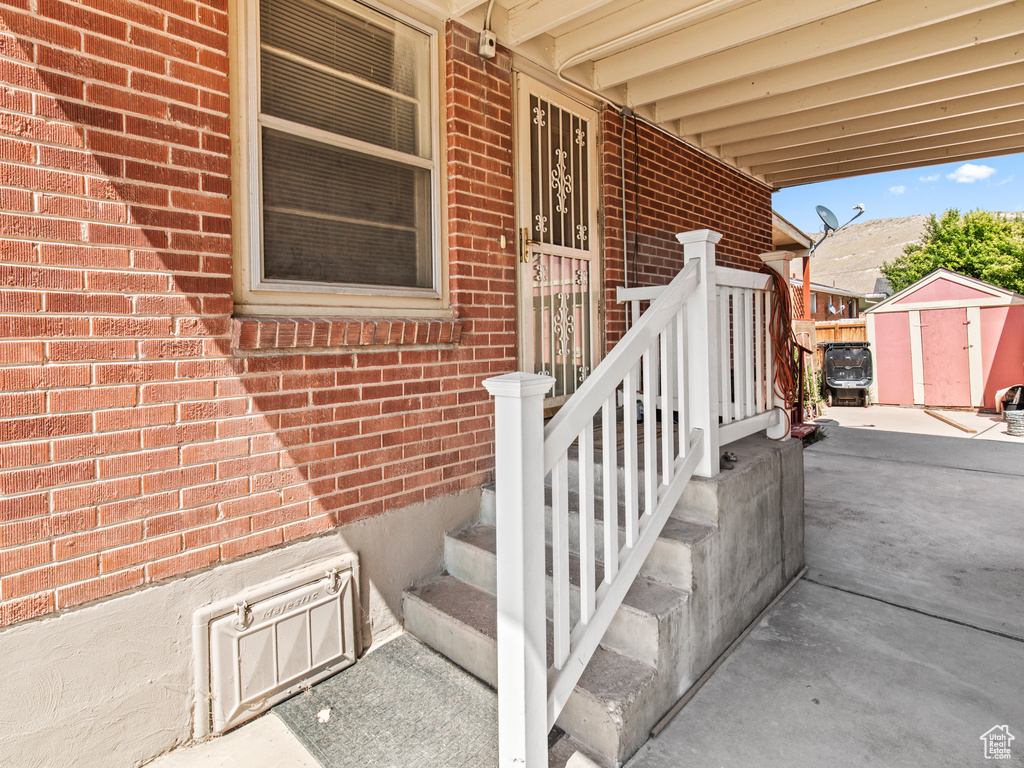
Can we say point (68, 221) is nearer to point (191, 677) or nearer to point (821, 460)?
point (191, 677)

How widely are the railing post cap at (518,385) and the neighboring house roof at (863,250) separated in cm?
5610

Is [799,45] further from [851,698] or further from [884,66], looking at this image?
[851,698]

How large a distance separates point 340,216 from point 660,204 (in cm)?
268

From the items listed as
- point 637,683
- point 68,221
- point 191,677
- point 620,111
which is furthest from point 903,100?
point 191,677

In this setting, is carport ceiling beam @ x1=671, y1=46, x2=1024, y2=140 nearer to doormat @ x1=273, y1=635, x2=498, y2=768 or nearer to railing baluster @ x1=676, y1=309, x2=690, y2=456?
railing baluster @ x1=676, y1=309, x2=690, y2=456

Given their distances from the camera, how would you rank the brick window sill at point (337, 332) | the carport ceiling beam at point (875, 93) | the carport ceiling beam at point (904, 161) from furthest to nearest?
the carport ceiling beam at point (904, 161) → the carport ceiling beam at point (875, 93) → the brick window sill at point (337, 332)

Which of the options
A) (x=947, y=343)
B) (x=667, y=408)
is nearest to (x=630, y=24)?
(x=667, y=408)

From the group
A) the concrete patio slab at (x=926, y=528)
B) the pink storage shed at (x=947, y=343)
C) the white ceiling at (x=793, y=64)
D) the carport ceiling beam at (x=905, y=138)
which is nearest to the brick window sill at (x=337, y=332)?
the white ceiling at (x=793, y=64)

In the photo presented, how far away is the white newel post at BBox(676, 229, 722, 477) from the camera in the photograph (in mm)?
2336

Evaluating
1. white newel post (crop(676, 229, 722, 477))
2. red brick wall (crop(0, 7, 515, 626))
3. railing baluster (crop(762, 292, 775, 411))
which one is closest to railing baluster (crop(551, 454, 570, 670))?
white newel post (crop(676, 229, 722, 477))

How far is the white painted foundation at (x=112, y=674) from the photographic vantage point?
5.22 feet

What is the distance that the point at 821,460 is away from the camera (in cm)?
595

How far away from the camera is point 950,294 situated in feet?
35.2

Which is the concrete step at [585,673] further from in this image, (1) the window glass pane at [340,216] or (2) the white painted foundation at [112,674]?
(1) the window glass pane at [340,216]
